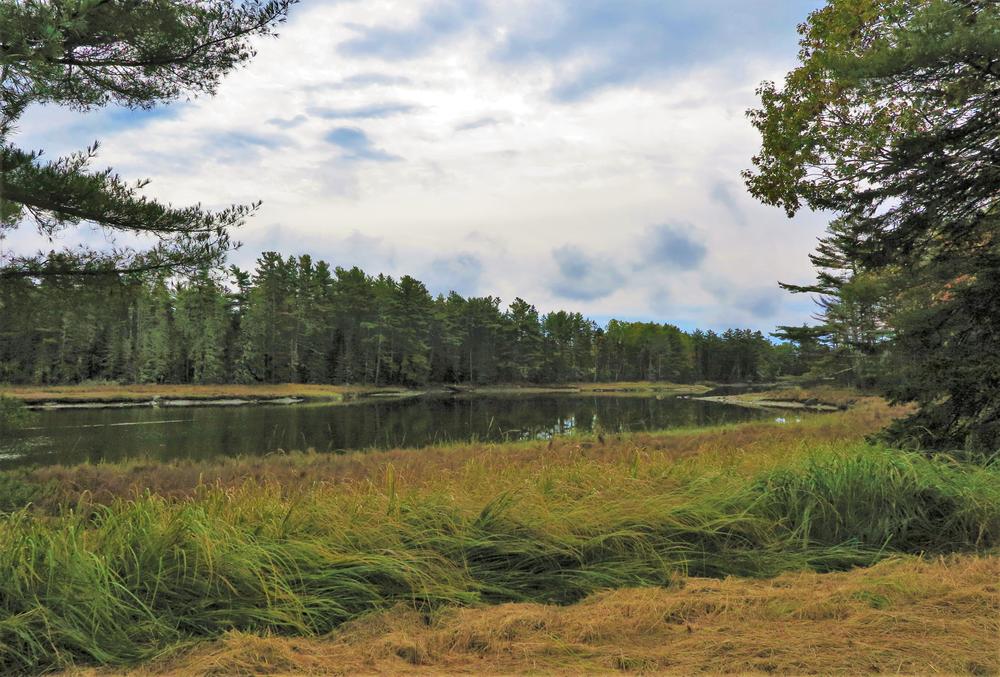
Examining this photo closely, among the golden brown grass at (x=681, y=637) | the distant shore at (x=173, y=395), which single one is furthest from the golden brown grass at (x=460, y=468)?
the distant shore at (x=173, y=395)

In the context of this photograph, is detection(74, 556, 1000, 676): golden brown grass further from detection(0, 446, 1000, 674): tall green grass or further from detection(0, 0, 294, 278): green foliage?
detection(0, 0, 294, 278): green foliage

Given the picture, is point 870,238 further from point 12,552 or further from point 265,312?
point 265,312

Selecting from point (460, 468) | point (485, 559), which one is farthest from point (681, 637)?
point (460, 468)

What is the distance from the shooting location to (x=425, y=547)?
416cm

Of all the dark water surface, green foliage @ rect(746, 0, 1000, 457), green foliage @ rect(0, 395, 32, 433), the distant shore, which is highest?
green foliage @ rect(746, 0, 1000, 457)

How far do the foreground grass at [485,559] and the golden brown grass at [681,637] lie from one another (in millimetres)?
22

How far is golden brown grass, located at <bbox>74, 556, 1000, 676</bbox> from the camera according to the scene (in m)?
2.86

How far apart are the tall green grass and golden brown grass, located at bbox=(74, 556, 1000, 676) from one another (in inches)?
11.6

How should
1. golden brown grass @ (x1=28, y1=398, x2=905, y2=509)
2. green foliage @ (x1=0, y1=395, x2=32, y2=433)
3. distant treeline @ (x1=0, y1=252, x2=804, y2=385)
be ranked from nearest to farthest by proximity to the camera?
golden brown grass @ (x1=28, y1=398, x2=905, y2=509), green foliage @ (x1=0, y1=395, x2=32, y2=433), distant treeline @ (x1=0, y1=252, x2=804, y2=385)

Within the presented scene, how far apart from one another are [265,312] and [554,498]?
6346 cm

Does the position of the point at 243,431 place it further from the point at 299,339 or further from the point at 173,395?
the point at 299,339

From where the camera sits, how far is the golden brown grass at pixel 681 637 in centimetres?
286

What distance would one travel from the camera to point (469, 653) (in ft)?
9.97

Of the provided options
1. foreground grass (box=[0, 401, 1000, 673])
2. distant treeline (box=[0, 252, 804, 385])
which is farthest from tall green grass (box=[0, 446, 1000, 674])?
distant treeline (box=[0, 252, 804, 385])
